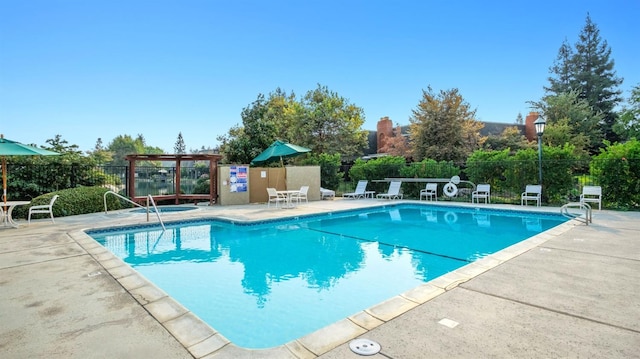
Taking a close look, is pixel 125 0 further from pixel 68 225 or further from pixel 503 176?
pixel 503 176

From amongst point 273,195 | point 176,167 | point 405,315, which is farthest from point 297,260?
point 176,167

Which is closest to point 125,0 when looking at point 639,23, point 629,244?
point 629,244

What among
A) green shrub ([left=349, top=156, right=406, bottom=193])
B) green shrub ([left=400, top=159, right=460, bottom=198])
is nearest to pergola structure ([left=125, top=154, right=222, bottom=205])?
green shrub ([left=349, top=156, right=406, bottom=193])

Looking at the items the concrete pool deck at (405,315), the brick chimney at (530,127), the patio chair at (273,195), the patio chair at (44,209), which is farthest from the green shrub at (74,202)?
the brick chimney at (530,127)

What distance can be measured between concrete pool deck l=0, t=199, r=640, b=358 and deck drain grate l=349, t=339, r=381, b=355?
0.05 meters

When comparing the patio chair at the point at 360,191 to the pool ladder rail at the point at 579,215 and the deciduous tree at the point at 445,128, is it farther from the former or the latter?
the pool ladder rail at the point at 579,215

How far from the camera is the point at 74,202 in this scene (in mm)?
9805

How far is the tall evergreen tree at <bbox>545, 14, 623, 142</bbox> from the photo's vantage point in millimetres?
29188

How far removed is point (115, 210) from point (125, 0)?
21.9ft

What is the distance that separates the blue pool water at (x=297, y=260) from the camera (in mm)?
3832

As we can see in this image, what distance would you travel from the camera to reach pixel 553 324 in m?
2.69

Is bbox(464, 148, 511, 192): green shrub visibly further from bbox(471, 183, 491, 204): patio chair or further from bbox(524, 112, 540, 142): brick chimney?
bbox(524, 112, 540, 142): brick chimney

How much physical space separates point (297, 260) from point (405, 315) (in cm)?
337

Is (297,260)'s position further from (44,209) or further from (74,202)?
(74,202)
